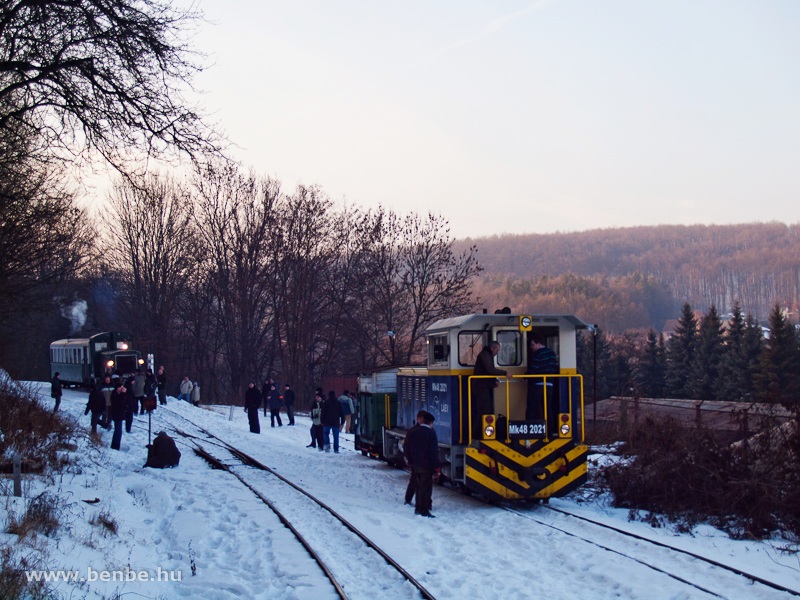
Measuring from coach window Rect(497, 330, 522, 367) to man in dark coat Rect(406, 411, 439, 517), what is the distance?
1879 mm

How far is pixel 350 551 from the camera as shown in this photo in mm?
10352

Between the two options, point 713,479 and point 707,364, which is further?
point 707,364

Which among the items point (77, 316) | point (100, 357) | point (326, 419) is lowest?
point (326, 419)

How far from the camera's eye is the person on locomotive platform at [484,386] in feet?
45.0

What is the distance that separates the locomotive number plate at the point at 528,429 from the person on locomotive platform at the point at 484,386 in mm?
497

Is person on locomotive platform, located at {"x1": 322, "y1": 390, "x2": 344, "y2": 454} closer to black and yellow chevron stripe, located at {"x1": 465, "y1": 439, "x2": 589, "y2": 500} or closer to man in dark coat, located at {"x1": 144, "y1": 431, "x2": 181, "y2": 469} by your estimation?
man in dark coat, located at {"x1": 144, "y1": 431, "x2": 181, "y2": 469}

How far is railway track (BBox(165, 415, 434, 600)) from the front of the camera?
878 cm

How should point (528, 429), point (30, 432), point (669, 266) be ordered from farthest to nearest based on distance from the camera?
point (669, 266) → point (30, 432) → point (528, 429)

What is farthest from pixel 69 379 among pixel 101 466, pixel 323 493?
pixel 323 493

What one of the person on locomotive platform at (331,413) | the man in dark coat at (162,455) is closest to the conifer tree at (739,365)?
the person on locomotive platform at (331,413)

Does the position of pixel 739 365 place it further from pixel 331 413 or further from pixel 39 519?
pixel 39 519

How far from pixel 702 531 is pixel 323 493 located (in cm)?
673

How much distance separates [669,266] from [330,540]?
14808 centimetres

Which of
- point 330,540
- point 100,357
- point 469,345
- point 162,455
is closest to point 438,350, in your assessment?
point 469,345
